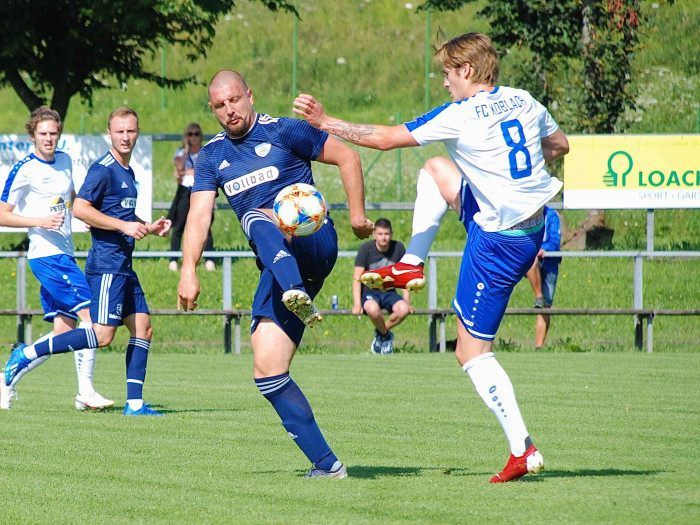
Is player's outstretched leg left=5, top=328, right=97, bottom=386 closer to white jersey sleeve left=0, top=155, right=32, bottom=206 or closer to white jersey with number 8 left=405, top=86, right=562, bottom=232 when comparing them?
white jersey sleeve left=0, top=155, right=32, bottom=206

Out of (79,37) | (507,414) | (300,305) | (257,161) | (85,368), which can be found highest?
(79,37)

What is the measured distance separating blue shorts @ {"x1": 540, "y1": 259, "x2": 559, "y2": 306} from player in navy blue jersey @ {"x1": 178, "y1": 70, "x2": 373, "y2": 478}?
11953 millimetres

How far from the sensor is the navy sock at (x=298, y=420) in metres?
6.72

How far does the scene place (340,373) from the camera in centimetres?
1402

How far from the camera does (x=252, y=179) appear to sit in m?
6.68

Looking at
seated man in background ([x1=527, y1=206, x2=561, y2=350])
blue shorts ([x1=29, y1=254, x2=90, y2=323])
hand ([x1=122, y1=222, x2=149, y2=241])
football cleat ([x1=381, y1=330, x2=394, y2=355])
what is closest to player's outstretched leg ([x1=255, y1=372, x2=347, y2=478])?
hand ([x1=122, y1=222, x2=149, y2=241])

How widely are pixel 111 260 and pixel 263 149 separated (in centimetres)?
379

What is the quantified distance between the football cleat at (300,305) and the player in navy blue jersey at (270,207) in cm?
31

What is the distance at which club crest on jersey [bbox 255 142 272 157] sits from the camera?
6.70 metres

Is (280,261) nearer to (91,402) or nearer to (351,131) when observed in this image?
(351,131)

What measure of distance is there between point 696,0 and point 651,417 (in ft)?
117

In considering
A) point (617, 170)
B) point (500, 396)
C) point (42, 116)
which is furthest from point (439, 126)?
point (617, 170)

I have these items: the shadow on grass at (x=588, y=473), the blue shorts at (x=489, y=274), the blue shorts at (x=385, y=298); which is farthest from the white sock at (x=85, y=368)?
the blue shorts at (x=385, y=298)

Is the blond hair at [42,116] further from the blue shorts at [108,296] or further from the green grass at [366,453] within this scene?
the green grass at [366,453]
